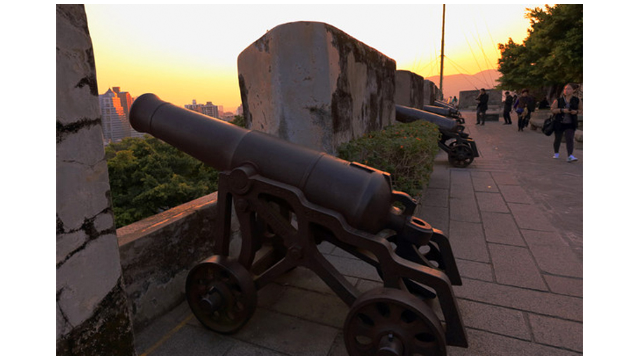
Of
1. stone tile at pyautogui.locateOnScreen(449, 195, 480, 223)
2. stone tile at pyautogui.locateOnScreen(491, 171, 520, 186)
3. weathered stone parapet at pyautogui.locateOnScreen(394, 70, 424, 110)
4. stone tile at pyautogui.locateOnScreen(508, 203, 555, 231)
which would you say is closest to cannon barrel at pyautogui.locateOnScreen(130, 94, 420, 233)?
stone tile at pyautogui.locateOnScreen(449, 195, 480, 223)

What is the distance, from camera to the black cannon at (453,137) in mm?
7145

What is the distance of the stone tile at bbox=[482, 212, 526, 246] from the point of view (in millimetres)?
3365

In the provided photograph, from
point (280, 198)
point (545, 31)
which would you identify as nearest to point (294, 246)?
point (280, 198)

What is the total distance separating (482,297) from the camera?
94.7 inches

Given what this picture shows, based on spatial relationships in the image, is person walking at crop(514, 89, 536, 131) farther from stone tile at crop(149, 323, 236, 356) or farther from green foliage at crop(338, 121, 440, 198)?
stone tile at crop(149, 323, 236, 356)

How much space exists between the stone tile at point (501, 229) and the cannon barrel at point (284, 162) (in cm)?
200

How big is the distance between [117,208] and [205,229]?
670cm

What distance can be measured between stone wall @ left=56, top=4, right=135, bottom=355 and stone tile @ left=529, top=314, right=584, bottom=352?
7.88 feet

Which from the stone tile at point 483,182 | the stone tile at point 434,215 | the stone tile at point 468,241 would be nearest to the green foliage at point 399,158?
the stone tile at point 434,215

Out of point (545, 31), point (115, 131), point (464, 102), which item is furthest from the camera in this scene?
point (464, 102)

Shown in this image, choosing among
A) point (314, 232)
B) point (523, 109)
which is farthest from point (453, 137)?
point (523, 109)

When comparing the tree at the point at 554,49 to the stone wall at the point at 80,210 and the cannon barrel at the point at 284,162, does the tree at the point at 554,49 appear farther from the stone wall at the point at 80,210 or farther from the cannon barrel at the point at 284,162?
the stone wall at the point at 80,210

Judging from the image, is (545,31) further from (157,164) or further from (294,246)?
(294,246)

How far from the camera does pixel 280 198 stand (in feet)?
6.48
